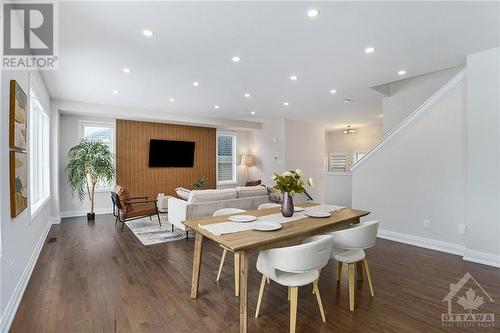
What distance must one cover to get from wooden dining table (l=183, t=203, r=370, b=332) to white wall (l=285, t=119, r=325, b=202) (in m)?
5.20

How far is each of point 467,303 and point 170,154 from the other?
22.9ft

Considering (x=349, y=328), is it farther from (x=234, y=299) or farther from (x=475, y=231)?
(x=475, y=231)

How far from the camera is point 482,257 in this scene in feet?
10.8

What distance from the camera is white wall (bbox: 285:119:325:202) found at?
7941 millimetres

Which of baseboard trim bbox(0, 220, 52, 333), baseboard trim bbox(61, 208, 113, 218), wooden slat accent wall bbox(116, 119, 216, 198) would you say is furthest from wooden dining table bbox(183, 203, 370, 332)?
baseboard trim bbox(61, 208, 113, 218)

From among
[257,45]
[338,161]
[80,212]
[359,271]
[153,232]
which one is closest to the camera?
[359,271]

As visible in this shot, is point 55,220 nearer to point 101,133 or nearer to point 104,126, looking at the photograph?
point 101,133

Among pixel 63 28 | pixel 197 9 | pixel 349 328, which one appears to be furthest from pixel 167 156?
pixel 349 328

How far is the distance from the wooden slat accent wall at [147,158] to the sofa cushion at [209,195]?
3.45 metres

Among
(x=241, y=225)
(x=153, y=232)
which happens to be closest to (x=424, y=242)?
(x=241, y=225)

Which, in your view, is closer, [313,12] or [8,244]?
[8,244]

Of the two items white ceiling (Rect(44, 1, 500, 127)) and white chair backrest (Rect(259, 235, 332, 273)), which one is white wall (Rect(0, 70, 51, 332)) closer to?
white ceiling (Rect(44, 1, 500, 127))

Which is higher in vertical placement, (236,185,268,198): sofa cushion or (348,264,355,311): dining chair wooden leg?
(236,185,268,198): sofa cushion

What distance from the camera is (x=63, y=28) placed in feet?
8.53
